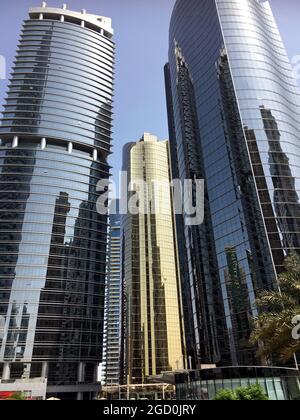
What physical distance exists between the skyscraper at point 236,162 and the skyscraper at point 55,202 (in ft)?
115

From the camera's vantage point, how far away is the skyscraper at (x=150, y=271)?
5148 inches

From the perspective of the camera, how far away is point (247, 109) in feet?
300

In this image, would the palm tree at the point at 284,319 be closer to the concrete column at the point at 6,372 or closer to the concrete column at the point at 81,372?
the concrete column at the point at 81,372

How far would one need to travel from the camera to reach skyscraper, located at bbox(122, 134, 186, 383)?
131 m

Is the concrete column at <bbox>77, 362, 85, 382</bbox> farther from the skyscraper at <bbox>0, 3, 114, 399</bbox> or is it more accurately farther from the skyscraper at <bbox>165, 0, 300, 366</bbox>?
the skyscraper at <bbox>165, 0, 300, 366</bbox>

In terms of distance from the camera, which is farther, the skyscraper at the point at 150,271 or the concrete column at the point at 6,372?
the skyscraper at the point at 150,271

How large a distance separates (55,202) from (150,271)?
48987 millimetres

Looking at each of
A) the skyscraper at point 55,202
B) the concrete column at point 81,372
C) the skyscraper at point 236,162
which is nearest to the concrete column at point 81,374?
the concrete column at point 81,372

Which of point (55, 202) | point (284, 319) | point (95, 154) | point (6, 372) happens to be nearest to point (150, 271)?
point (55, 202)

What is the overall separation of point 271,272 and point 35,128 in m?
95.8

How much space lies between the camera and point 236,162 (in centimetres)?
9025
